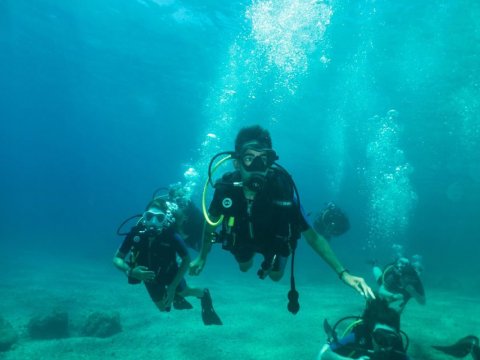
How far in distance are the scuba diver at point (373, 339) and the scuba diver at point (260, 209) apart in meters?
0.80

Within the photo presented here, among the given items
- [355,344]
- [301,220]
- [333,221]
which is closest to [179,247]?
[301,220]

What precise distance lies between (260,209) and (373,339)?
2081 millimetres

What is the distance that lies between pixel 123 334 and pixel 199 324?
208 cm

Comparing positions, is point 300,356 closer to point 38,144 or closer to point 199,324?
point 199,324

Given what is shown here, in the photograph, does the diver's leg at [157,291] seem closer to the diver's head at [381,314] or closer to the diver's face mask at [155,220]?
the diver's face mask at [155,220]

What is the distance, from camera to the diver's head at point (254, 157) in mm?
4047

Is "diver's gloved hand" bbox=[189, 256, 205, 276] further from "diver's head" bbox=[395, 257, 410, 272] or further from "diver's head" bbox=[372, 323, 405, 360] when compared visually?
"diver's head" bbox=[395, 257, 410, 272]

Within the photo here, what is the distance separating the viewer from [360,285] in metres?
3.70

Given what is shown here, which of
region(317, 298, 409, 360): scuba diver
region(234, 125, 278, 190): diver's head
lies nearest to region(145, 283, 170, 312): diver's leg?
region(317, 298, 409, 360): scuba diver

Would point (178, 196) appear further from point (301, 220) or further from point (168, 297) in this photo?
point (301, 220)

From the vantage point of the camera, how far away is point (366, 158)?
161 ft

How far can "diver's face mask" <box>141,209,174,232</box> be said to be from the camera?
18.7ft

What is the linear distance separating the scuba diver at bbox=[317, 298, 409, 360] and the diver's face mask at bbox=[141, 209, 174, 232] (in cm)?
312

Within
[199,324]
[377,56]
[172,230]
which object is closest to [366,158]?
[377,56]
